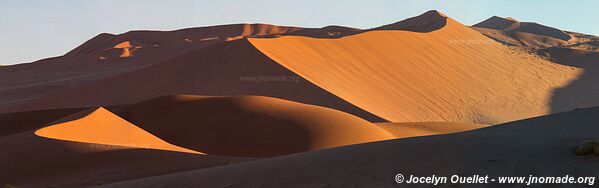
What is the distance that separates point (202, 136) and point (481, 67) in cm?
2715

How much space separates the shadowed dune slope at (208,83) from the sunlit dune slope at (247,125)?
7389 millimetres

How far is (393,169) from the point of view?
20.0 feet

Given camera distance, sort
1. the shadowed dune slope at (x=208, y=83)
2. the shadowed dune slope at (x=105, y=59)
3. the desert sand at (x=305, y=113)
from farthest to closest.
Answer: the shadowed dune slope at (x=105, y=59)
the shadowed dune slope at (x=208, y=83)
the desert sand at (x=305, y=113)

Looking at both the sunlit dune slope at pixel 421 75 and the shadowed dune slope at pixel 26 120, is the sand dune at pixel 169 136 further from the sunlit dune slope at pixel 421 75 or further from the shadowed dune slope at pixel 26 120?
the sunlit dune slope at pixel 421 75

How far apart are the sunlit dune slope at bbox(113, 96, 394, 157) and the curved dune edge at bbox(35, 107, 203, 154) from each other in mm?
1909

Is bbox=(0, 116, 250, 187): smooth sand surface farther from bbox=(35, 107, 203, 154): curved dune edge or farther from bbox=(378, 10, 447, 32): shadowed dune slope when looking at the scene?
bbox=(378, 10, 447, 32): shadowed dune slope

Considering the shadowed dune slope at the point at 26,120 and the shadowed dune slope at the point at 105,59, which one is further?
the shadowed dune slope at the point at 105,59

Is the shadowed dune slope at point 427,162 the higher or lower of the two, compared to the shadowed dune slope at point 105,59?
higher

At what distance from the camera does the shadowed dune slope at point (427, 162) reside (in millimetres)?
5531

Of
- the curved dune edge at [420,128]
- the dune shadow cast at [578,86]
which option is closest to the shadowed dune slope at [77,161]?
the curved dune edge at [420,128]

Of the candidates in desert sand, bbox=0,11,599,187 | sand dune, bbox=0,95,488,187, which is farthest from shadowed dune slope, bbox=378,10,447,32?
sand dune, bbox=0,95,488,187

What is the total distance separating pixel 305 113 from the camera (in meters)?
18.1

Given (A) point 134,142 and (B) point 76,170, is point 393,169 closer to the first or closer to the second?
(B) point 76,170

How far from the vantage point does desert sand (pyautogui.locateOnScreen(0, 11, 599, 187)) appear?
6527mm
